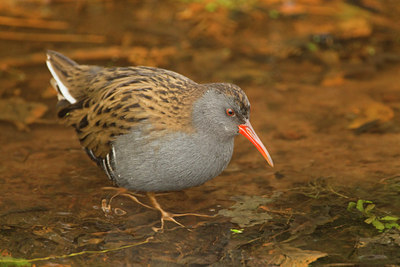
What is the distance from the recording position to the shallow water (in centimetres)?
421

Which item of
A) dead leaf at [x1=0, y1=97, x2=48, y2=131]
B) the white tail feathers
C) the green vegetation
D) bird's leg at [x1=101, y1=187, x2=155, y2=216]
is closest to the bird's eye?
bird's leg at [x1=101, y1=187, x2=155, y2=216]

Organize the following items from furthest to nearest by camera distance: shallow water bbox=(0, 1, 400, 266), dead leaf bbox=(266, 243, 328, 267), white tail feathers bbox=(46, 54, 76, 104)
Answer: white tail feathers bbox=(46, 54, 76, 104), shallow water bbox=(0, 1, 400, 266), dead leaf bbox=(266, 243, 328, 267)

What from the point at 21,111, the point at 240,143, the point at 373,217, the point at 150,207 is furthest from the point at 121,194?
the point at 373,217

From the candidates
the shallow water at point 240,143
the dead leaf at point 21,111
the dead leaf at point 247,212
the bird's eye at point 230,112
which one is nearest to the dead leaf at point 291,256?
the shallow water at point 240,143

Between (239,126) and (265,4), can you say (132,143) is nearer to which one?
(239,126)

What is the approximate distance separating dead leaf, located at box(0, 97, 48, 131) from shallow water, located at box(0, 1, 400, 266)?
0.02 meters

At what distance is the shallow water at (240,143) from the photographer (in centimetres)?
421

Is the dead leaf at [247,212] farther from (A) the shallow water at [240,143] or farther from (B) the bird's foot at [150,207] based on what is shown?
(B) the bird's foot at [150,207]

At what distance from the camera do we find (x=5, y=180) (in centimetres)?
505

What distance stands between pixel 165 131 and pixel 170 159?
226 millimetres

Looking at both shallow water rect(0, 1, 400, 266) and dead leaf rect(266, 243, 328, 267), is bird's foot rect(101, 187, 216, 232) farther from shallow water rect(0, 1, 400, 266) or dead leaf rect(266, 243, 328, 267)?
dead leaf rect(266, 243, 328, 267)

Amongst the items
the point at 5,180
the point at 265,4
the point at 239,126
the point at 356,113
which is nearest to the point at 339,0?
the point at 265,4

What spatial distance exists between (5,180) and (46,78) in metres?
2.24

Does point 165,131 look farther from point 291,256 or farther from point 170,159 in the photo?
point 291,256
